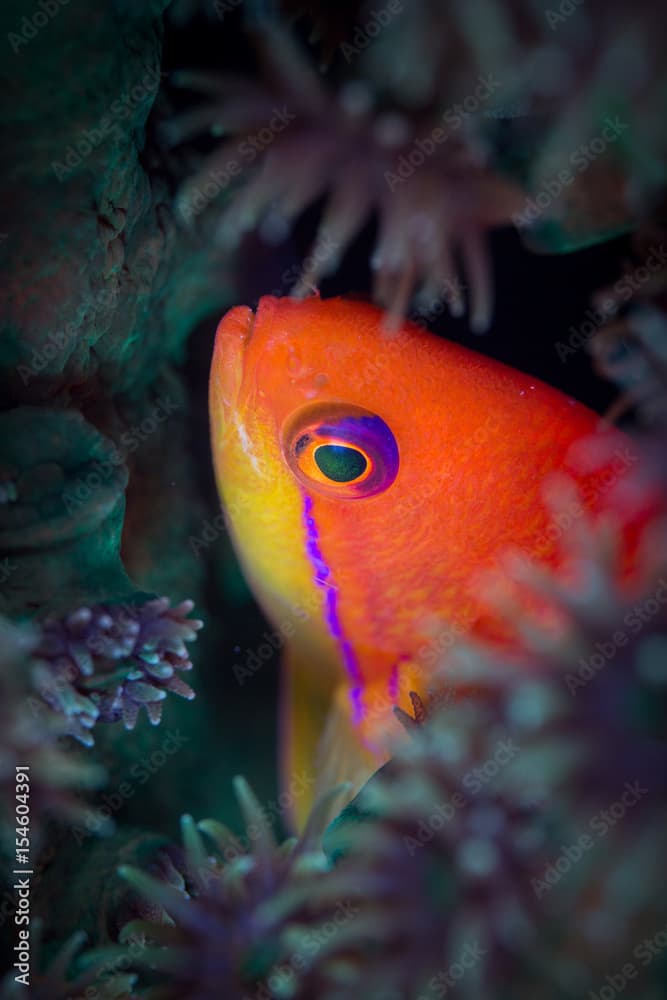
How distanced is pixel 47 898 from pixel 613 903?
6.56 feet

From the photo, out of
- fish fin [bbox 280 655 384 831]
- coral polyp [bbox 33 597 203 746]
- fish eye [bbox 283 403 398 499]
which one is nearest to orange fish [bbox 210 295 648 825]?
fish eye [bbox 283 403 398 499]

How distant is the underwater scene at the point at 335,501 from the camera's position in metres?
1.37

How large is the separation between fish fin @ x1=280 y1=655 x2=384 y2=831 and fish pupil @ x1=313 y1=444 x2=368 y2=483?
1158 millimetres

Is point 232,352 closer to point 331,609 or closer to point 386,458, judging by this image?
point 386,458

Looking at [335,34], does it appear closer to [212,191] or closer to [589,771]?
[212,191]

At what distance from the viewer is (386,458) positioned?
2.65 metres

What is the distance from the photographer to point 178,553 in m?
3.49

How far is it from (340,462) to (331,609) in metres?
0.81

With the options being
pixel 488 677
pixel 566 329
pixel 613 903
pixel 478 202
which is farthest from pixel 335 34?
pixel 613 903

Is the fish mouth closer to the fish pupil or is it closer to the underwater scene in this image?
the underwater scene

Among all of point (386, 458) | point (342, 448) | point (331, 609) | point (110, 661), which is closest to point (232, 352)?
point (342, 448)

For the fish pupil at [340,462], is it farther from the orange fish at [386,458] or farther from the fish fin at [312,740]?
the fish fin at [312,740]

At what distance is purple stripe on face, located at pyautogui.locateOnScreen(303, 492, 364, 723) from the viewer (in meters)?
3.00

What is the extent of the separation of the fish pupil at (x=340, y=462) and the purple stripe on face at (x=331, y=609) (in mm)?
265
